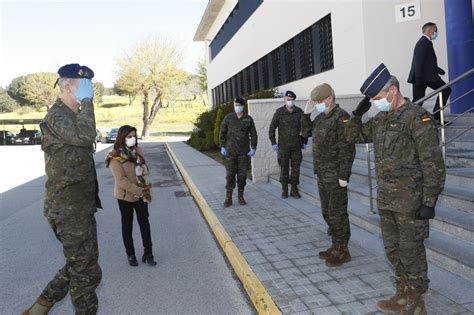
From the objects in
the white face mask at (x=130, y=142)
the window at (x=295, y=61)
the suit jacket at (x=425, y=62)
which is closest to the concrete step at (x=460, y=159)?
the suit jacket at (x=425, y=62)

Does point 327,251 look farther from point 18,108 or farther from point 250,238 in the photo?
point 18,108

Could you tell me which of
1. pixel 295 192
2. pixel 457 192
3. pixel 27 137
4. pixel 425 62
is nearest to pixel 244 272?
pixel 457 192

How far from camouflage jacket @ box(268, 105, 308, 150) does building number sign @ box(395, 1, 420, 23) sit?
12.5 ft

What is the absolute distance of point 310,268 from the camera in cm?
443

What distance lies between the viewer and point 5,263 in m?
5.36

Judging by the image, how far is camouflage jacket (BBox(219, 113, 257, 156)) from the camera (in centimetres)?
773

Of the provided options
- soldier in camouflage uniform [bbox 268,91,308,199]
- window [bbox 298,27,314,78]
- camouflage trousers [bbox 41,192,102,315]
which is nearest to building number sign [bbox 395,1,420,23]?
soldier in camouflage uniform [bbox 268,91,308,199]

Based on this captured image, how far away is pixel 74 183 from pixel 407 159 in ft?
8.66

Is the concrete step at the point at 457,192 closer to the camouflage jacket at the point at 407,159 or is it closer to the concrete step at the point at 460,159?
the concrete step at the point at 460,159

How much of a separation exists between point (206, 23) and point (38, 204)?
2614cm

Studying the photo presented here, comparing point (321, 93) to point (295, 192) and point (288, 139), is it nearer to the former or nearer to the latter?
point (288, 139)

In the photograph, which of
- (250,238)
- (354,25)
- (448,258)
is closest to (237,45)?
(354,25)

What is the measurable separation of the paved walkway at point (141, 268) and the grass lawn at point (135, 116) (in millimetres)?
43166

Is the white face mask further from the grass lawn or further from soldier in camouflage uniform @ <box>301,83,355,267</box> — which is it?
the grass lawn
